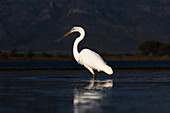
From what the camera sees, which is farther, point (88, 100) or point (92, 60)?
point (92, 60)

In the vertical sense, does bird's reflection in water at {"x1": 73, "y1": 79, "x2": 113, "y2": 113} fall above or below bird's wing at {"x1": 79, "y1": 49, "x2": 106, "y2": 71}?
below

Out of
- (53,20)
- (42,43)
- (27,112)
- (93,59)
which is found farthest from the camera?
(53,20)

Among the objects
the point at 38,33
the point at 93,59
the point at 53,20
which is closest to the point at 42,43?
the point at 38,33

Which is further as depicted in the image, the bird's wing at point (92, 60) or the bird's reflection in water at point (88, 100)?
the bird's wing at point (92, 60)

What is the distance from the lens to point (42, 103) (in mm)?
11461

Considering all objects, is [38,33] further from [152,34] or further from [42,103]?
[42,103]

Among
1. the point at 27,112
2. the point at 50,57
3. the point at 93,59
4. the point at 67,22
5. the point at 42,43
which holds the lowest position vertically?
the point at 27,112

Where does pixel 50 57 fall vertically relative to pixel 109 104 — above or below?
above

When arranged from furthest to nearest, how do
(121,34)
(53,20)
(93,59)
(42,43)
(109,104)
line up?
(53,20) → (121,34) → (42,43) → (93,59) → (109,104)

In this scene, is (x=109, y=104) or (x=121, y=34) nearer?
(x=109, y=104)

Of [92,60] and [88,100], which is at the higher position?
[92,60]

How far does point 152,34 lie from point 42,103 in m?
132

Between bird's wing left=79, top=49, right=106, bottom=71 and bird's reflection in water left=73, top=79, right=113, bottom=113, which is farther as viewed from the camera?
bird's wing left=79, top=49, right=106, bottom=71

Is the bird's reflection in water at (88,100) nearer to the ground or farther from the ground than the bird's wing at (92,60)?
nearer to the ground
